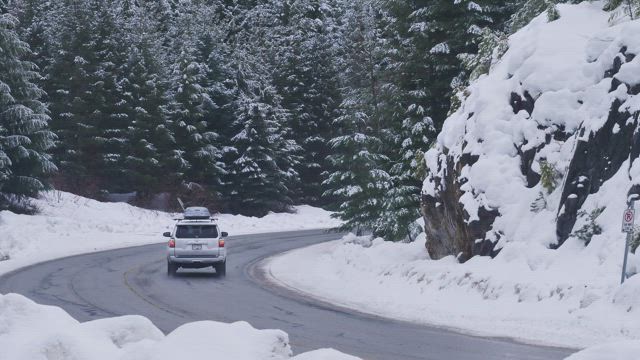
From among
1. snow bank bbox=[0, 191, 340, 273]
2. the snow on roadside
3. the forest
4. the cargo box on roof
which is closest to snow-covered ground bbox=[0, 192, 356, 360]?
the snow on roadside

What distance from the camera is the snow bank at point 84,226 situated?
3083 cm

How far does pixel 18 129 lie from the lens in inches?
1407

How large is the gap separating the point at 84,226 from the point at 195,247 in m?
16.6

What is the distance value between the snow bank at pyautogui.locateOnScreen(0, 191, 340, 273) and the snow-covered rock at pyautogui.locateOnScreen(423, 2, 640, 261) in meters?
14.9

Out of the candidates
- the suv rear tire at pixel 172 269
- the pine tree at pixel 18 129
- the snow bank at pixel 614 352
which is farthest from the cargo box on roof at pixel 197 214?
the snow bank at pixel 614 352

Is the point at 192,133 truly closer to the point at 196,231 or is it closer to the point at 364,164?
the point at 364,164

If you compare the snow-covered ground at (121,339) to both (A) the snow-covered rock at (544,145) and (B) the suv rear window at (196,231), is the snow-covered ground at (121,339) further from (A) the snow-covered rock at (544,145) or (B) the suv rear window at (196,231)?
(B) the suv rear window at (196,231)

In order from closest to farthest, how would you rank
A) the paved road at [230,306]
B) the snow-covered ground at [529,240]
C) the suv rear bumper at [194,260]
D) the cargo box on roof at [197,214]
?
the paved road at [230,306] < the snow-covered ground at [529,240] < the suv rear bumper at [194,260] < the cargo box on roof at [197,214]

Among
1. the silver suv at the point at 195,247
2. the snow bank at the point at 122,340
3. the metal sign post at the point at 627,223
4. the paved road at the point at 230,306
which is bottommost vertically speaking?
the paved road at the point at 230,306

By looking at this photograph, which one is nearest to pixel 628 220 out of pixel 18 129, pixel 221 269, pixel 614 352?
pixel 614 352

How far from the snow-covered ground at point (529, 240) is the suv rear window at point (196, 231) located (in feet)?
10.4

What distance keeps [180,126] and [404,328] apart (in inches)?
1617

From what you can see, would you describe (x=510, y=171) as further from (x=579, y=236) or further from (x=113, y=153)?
(x=113, y=153)

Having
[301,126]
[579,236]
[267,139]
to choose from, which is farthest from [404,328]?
[301,126]
